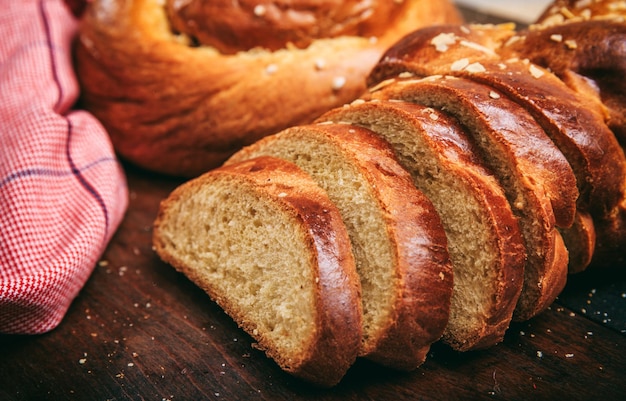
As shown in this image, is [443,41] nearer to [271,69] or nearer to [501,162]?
[501,162]

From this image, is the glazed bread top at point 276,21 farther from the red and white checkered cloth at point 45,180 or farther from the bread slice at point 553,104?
the red and white checkered cloth at point 45,180

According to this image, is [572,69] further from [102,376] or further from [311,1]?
[102,376]

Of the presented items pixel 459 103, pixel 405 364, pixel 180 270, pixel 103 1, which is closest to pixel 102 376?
pixel 180 270

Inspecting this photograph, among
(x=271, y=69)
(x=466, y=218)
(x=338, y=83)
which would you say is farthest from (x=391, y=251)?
(x=271, y=69)

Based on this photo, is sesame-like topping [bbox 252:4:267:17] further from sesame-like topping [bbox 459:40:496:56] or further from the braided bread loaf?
sesame-like topping [bbox 459:40:496:56]

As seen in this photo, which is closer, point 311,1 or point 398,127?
point 398,127

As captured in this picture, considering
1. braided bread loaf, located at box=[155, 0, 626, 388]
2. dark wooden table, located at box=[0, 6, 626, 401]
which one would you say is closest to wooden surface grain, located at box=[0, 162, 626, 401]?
dark wooden table, located at box=[0, 6, 626, 401]

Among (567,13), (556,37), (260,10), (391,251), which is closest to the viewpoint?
(391,251)
